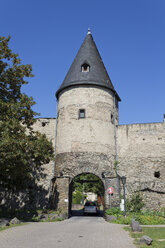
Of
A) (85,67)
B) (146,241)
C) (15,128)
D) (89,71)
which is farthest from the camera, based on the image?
(85,67)

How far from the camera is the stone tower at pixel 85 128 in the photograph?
18203 millimetres

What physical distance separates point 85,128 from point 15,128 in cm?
749

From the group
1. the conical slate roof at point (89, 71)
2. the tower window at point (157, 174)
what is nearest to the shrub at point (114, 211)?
the tower window at point (157, 174)

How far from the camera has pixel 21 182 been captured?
52.6 feet

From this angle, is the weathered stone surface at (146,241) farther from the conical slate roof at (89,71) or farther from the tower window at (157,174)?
the conical slate roof at (89,71)

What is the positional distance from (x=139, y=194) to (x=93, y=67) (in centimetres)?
1196

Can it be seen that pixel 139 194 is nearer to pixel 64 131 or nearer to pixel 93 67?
pixel 64 131

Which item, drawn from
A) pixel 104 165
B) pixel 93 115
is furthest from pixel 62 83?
pixel 104 165

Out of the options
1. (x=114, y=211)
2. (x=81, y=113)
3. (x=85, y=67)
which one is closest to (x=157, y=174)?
(x=114, y=211)

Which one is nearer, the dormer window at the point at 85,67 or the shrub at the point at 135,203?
the shrub at the point at 135,203

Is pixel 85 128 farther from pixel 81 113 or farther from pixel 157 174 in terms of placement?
pixel 157 174

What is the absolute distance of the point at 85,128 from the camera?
19406 millimetres

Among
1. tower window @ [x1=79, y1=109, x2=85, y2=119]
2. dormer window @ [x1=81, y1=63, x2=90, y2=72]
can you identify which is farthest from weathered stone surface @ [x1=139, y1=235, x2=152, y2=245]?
dormer window @ [x1=81, y1=63, x2=90, y2=72]

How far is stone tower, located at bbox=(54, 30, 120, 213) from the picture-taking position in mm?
18203
